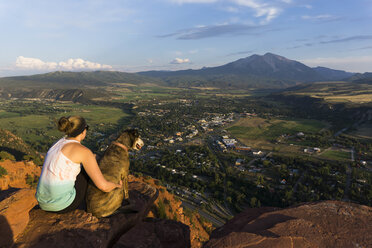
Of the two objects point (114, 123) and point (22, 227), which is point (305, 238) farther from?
point (114, 123)

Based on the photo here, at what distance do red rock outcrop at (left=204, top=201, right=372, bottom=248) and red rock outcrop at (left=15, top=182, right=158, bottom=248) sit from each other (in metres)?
2.05

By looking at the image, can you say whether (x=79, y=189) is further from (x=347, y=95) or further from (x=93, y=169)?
(x=347, y=95)

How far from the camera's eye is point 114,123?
88125mm

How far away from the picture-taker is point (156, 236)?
5.64 metres

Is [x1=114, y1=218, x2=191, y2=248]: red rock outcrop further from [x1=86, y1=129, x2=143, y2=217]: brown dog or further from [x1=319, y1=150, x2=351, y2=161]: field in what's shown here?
[x1=319, y1=150, x2=351, y2=161]: field

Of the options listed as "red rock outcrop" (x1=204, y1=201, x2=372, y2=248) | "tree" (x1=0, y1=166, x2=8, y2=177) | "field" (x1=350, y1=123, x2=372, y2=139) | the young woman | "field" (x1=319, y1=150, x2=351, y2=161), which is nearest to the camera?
the young woman

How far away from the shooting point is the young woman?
11.8 ft

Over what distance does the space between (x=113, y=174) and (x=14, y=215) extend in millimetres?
1991

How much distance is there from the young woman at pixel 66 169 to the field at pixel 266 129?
5563 cm

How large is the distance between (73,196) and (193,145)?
53944 millimetres

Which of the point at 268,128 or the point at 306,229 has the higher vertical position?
the point at 306,229

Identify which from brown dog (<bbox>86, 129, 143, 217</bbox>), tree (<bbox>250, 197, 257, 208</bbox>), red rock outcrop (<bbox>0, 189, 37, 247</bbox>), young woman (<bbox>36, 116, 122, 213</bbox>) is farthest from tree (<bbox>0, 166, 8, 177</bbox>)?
tree (<bbox>250, 197, 257, 208</bbox>)

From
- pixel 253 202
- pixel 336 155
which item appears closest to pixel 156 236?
pixel 253 202

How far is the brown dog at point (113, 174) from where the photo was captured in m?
4.35
